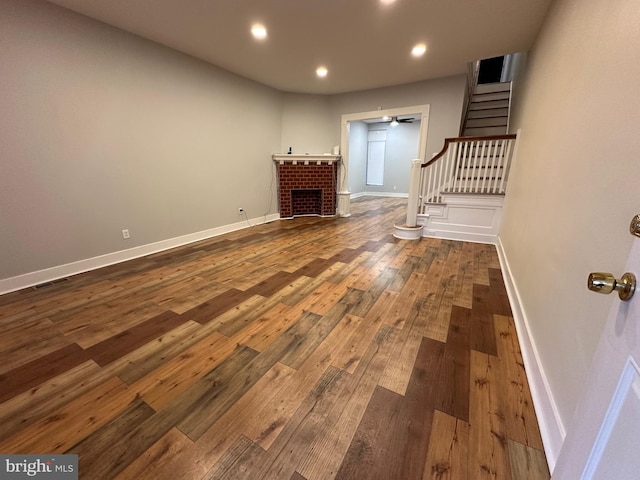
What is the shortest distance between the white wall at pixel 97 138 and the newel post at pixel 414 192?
292 centimetres

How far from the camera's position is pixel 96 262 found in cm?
286

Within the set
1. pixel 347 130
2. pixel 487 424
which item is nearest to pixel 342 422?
pixel 487 424

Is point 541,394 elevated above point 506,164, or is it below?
below

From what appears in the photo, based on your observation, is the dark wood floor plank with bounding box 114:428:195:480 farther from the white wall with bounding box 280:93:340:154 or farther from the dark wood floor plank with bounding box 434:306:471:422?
the white wall with bounding box 280:93:340:154

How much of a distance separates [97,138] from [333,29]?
2.76 meters

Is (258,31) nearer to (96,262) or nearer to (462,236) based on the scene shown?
(96,262)

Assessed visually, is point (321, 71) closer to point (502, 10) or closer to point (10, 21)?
point (502, 10)

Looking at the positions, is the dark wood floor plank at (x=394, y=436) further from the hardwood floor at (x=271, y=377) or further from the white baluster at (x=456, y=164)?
the white baluster at (x=456, y=164)

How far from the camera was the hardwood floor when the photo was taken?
1000mm

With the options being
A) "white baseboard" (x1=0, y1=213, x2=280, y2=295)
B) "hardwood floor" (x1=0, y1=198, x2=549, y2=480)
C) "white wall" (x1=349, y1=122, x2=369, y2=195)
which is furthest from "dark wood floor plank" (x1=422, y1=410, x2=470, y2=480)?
"white wall" (x1=349, y1=122, x2=369, y2=195)

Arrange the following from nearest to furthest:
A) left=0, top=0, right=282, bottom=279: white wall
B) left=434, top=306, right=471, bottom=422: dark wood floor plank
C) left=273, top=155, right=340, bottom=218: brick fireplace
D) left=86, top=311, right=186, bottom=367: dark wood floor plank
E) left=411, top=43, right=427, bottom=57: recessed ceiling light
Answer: left=434, top=306, right=471, bottom=422: dark wood floor plank, left=86, top=311, right=186, bottom=367: dark wood floor plank, left=0, top=0, right=282, bottom=279: white wall, left=411, top=43, right=427, bottom=57: recessed ceiling light, left=273, top=155, right=340, bottom=218: brick fireplace

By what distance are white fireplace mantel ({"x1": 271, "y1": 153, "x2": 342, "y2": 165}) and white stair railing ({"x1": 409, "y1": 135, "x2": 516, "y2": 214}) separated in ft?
6.44

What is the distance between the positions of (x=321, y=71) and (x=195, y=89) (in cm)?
186

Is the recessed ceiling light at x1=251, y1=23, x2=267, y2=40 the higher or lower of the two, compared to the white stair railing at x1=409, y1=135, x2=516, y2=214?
higher
